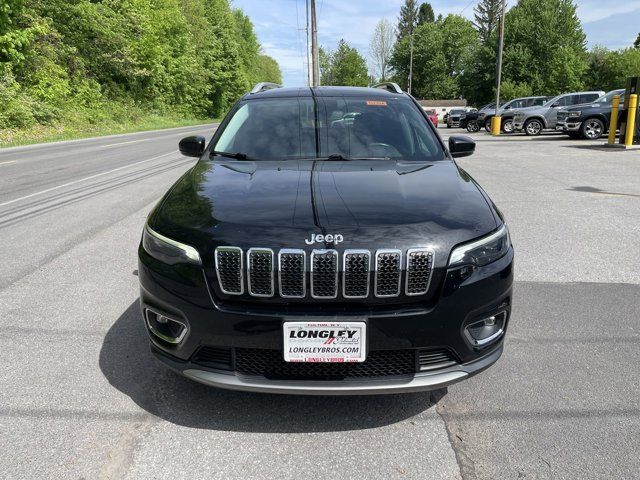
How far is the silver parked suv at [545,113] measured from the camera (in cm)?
2381

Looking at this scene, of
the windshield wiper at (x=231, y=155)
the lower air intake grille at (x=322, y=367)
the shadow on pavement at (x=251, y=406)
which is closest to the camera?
the lower air intake grille at (x=322, y=367)

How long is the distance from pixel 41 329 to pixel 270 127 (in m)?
2.17

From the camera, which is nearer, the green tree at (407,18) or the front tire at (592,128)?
the front tire at (592,128)

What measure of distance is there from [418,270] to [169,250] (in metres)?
1.19

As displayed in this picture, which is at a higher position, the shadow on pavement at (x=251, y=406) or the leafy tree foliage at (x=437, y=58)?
the leafy tree foliage at (x=437, y=58)

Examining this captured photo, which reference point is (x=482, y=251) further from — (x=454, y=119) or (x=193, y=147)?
(x=454, y=119)

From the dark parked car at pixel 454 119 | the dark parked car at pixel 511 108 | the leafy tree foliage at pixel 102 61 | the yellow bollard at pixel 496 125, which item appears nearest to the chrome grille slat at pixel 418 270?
the dark parked car at pixel 511 108

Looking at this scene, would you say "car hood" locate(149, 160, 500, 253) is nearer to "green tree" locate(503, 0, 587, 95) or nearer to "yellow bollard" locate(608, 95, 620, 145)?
"yellow bollard" locate(608, 95, 620, 145)

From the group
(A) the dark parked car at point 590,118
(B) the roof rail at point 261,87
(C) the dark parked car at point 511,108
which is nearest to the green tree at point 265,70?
(C) the dark parked car at point 511,108

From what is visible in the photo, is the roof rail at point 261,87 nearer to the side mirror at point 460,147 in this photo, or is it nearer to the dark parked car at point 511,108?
the side mirror at point 460,147

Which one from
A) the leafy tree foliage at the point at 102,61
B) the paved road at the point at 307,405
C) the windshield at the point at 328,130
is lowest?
the paved road at the point at 307,405

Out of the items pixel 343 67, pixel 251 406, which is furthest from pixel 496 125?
pixel 343 67

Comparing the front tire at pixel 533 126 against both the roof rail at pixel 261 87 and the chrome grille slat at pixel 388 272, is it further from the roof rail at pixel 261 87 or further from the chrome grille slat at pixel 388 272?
the chrome grille slat at pixel 388 272

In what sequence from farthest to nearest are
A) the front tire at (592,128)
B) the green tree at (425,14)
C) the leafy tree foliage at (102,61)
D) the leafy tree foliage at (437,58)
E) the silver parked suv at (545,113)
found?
the green tree at (425,14) < the leafy tree foliage at (437,58) < the leafy tree foliage at (102,61) < the silver parked suv at (545,113) < the front tire at (592,128)
